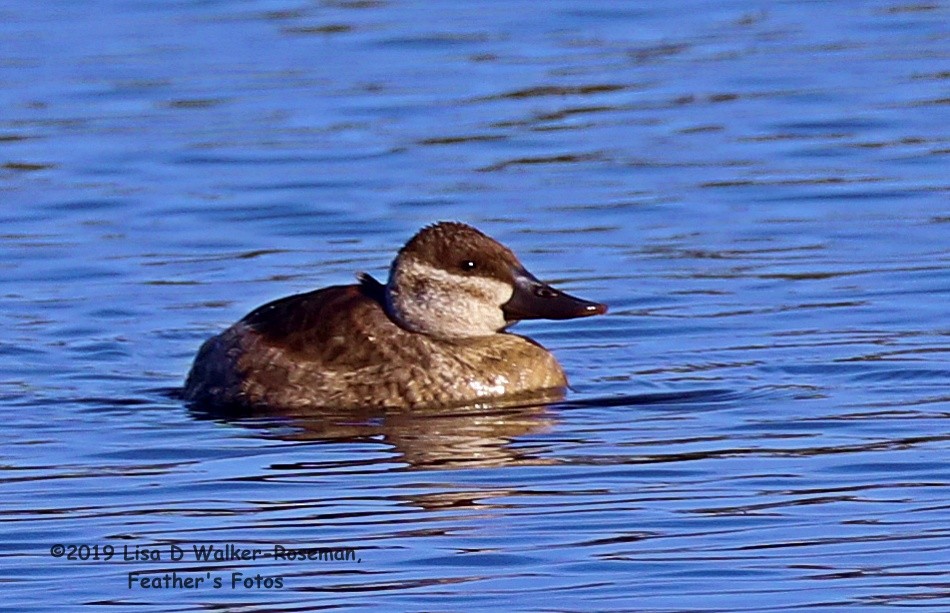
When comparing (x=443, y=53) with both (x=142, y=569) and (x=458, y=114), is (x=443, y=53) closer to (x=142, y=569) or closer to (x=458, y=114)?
(x=458, y=114)

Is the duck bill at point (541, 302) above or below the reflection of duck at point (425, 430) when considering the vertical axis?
above

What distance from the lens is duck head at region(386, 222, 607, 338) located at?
35.8ft

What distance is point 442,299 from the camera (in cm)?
1098

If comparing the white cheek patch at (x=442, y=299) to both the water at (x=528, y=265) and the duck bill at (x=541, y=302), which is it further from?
the water at (x=528, y=265)

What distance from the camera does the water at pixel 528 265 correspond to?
7824 millimetres

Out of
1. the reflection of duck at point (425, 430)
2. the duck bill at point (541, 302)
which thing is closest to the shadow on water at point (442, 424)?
the reflection of duck at point (425, 430)

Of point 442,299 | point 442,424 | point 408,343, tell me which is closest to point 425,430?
point 442,424

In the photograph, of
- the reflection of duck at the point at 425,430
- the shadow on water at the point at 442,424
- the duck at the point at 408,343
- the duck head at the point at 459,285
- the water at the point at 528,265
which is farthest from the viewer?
the duck head at the point at 459,285

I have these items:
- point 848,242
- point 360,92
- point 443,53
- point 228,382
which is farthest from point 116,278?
point 443,53

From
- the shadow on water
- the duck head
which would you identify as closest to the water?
the shadow on water

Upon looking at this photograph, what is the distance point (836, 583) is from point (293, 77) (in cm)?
1195

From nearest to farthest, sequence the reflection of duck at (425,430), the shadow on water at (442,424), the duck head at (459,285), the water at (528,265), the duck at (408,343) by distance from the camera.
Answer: the water at (528,265)
the reflection of duck at (425,430)
the shadow on water at (442,424)
the duck at (408,343)
the duck head at (459,285)

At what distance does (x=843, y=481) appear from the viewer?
8.70m

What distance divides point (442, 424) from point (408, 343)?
0.69 metres
